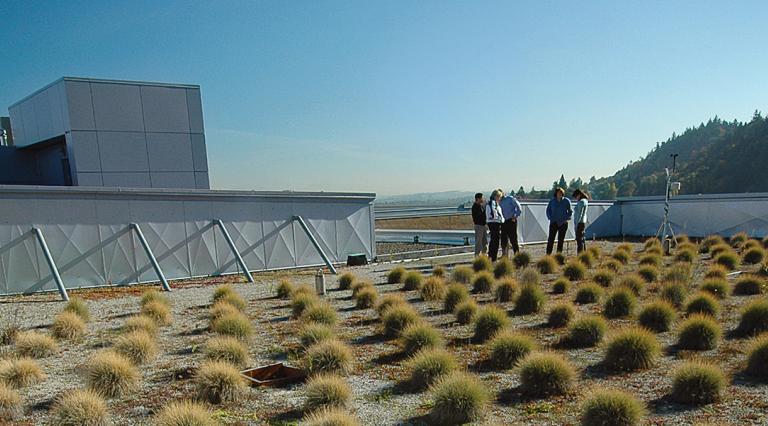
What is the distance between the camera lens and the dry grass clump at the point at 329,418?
13.0 feet

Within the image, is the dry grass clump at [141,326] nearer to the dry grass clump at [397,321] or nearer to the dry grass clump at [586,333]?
the dry grass clump at [397,321]

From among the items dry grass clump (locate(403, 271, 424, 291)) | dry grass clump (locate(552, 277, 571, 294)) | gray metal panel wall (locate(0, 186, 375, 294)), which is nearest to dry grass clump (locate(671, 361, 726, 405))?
dry grass clump (locate(552, 277, 571, 294))

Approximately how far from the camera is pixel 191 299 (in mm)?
11008

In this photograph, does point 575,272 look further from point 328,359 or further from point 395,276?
point 328,359

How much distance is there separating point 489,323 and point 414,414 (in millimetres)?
2823

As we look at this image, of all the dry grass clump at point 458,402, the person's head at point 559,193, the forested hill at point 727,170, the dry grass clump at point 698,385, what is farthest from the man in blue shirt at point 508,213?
the forested hill at point 727,170

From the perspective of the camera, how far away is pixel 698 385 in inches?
178

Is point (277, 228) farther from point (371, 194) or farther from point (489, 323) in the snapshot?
point (489, 323)

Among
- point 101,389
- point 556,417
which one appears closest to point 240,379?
point 101,389

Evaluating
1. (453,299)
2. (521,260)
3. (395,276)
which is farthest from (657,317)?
(521,260)

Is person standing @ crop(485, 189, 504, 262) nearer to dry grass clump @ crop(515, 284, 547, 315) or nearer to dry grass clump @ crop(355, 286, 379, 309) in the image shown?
dry grass clump @ crop(515, 284, 547, 315)

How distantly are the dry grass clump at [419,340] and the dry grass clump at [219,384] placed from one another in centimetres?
221

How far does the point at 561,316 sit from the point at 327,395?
14.7ft

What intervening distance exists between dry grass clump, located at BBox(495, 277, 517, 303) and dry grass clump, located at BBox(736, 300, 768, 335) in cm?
379
